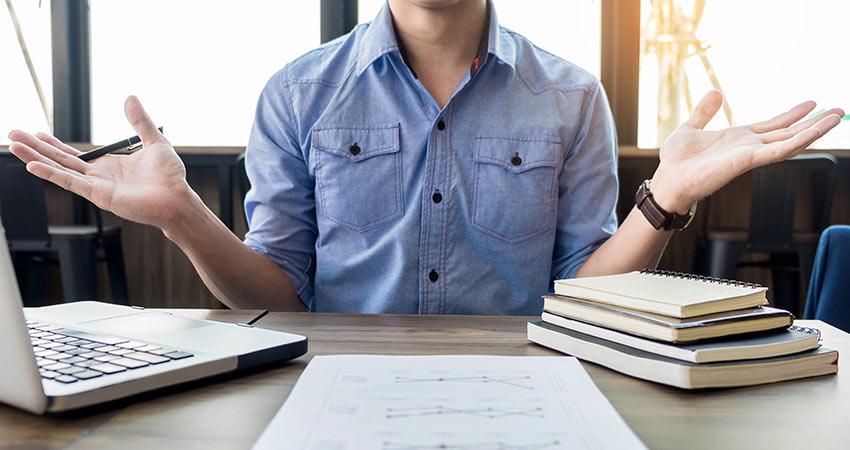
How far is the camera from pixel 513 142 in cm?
122

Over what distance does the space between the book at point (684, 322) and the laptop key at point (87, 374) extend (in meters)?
0.44

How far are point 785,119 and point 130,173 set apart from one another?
863mm

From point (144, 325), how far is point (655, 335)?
492 mm

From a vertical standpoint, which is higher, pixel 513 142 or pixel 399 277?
pixel 513 142

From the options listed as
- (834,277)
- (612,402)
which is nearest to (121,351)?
(612,402)

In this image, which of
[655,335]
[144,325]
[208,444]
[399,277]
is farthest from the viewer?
[399,277]

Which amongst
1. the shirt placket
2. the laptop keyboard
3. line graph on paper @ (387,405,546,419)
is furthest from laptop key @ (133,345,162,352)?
the shirt placket

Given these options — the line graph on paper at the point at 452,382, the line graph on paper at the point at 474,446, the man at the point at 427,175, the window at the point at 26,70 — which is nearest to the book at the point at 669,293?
the line graph on paper at the point at 452,382

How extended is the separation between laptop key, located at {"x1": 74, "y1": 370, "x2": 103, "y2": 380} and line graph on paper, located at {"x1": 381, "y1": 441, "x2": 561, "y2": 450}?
9.4 inches

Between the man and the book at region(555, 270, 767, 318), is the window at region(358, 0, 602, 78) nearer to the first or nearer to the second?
the man

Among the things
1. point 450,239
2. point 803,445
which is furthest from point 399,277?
point 803,445

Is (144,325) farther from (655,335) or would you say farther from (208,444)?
(655,335)

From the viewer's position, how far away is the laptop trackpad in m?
0.67

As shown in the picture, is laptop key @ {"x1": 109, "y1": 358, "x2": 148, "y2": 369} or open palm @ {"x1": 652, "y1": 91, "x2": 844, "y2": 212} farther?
open palm @ {"x1": 652, "y1": 91, "x2": 844, "y2": 212}
